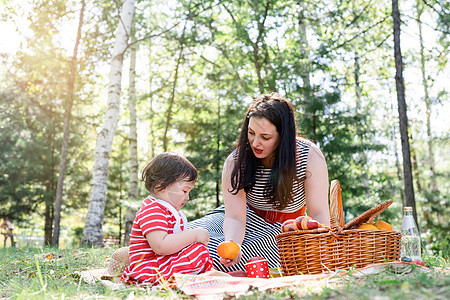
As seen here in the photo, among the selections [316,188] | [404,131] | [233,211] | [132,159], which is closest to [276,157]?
[316,188]

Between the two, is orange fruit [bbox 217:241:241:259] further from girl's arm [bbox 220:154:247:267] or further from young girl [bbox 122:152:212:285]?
girl's arm [bbox 220:154:247:267]

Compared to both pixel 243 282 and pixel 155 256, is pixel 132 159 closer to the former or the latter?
pixel 155 256

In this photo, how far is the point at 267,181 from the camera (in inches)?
129

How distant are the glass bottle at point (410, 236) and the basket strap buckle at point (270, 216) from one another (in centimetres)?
102

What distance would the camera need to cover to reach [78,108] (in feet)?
43.9

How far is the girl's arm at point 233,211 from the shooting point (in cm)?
327

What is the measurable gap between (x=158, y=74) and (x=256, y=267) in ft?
37.5

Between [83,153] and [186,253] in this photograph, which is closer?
[186,253]

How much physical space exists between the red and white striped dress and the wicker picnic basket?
1.74ft

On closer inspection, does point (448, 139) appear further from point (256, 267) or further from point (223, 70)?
point (256, 267)

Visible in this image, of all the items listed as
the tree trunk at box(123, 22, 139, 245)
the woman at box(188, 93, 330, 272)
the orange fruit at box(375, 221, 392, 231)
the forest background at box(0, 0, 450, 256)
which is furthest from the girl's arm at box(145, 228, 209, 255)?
the tree trunk at box(123, 22, 139, 245)

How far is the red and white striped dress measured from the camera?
2488 millimetres

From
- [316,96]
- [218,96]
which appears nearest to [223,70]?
[218,96]

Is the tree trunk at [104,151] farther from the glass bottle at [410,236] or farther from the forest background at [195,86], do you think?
the glass bottle at [410,236]
